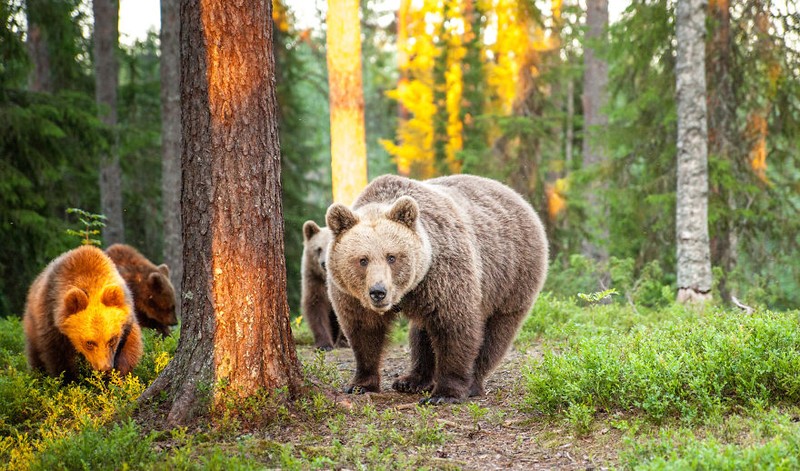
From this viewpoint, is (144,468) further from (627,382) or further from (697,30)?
(697,30)

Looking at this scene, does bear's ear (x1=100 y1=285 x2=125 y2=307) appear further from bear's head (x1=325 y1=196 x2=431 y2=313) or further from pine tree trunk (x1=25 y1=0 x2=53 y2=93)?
pine tree trunk (x1=25 y1=0 x2=53 y2=93)

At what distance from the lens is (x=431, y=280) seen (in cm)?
614

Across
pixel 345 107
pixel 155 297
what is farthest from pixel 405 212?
pixel 345 107

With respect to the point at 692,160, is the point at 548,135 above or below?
above

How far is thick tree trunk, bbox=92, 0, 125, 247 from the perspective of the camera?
16.0m

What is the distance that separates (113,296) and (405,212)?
283cm

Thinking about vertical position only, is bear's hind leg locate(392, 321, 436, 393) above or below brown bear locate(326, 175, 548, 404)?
below

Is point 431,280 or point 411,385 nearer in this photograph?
point 431,280

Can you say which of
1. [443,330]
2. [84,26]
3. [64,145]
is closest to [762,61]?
[443,330]

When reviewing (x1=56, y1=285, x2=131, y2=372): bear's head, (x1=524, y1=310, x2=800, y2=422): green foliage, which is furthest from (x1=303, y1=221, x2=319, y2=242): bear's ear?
(x1=524, y1=310, x2=800, y2=422): green foliage

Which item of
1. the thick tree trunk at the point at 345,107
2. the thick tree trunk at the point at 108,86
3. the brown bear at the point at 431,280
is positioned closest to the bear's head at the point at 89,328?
the brown bear at the point at 431,280

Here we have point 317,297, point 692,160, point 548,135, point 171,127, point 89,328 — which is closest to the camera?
point 89,328

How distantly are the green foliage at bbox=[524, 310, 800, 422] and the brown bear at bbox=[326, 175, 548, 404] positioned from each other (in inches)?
29.6

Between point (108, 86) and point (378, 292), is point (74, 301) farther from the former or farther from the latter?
point (108, 86)
